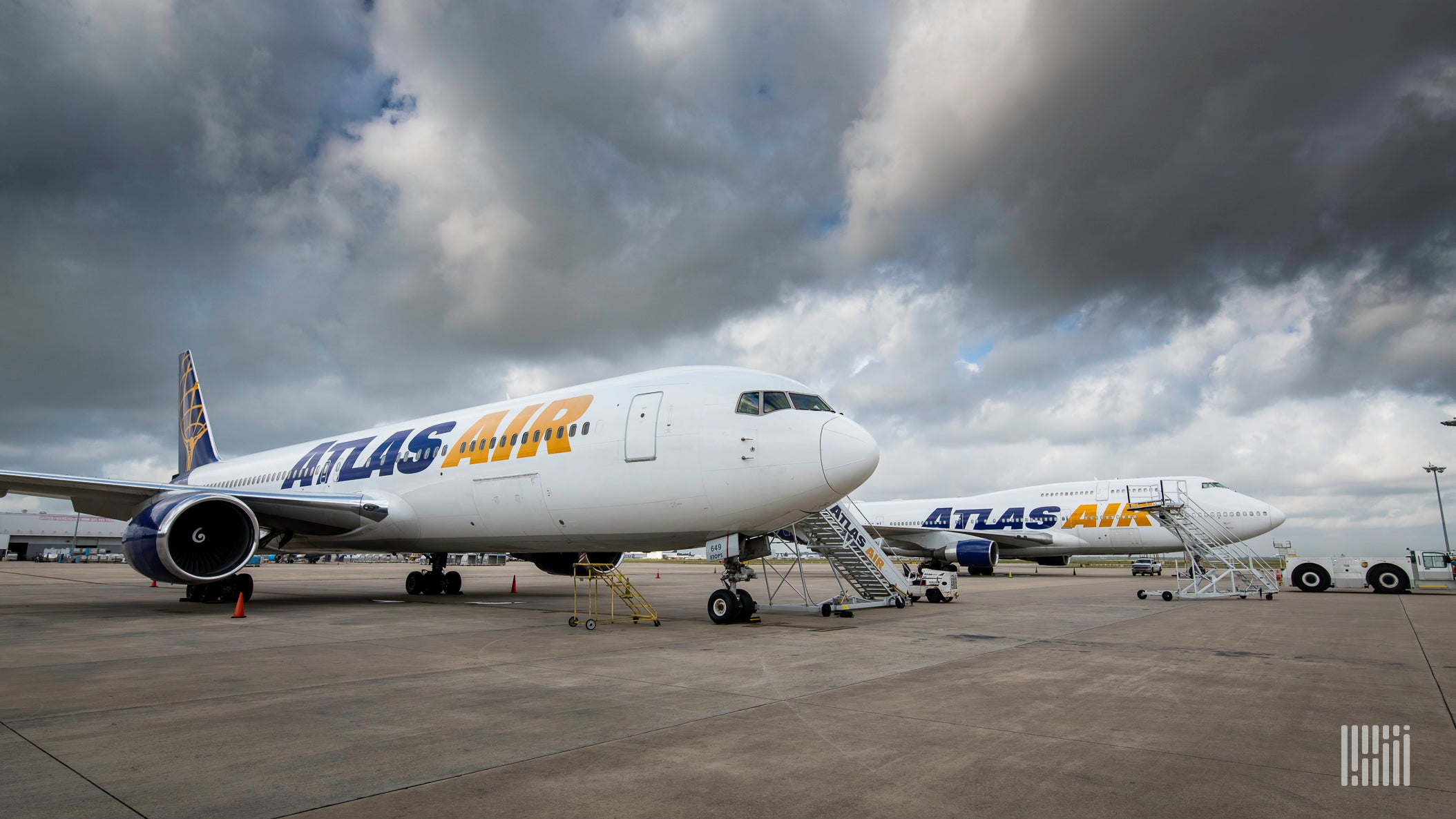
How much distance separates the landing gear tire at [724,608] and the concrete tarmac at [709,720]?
68 cm

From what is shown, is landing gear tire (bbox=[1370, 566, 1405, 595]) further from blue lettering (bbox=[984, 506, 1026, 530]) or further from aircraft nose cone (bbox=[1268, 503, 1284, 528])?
blue lettering (bbox=[984, 506, 1026, 530])

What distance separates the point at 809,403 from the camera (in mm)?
11406

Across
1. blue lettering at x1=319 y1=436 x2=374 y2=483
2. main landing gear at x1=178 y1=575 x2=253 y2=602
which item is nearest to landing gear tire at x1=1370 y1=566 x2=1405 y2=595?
blue lettering at x1=319 y1=436 x2=374 y2=483

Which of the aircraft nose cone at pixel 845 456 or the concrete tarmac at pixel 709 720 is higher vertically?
the aircraft nose cone at pixel 845 456

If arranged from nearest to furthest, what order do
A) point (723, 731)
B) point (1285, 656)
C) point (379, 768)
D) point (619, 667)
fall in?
point (379, 768), point (723, 731), point (619, 667), point (1285, 656)

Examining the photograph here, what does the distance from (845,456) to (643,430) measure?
327cm

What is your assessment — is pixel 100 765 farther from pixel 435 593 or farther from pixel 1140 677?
pixel 435 593

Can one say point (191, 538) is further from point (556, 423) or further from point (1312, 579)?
point (1312, 579)

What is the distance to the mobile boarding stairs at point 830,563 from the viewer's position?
1159 centimetres

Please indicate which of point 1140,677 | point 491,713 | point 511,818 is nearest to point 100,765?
point 491,713

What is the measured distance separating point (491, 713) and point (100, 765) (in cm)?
218

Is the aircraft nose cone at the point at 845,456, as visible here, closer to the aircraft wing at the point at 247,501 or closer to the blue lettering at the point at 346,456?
the aircraft wing at the point at 247,501

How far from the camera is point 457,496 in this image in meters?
14.2

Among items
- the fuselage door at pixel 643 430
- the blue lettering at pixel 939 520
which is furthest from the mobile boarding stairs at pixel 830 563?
the blue lettering at pixel 939 520
